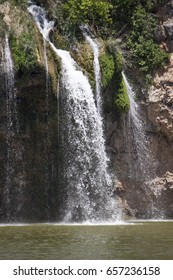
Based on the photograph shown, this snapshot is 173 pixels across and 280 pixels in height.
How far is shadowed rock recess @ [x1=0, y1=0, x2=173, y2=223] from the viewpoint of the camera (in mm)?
21812

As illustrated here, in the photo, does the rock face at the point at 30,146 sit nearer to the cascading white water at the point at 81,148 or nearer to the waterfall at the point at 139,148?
the cascading white water at the point at 81,148

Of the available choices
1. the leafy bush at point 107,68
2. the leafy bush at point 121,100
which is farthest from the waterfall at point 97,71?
the leafy bush at point 121,100

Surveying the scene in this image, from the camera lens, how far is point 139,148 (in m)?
24.4

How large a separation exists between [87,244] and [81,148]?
962cm

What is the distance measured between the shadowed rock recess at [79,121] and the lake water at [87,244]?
575cm

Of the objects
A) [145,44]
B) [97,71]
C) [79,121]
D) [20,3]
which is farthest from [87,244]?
[145,44]

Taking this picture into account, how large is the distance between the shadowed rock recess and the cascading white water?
0.13 feet

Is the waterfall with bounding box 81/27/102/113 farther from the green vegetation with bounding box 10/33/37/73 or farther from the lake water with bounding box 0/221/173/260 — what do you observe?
the lake water with bounding box 0/221/173/260

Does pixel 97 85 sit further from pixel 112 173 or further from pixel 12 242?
pixel 12 242

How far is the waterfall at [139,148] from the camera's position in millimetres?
24281

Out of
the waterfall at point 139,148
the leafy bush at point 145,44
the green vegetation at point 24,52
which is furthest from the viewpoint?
the leafy bush at point 145,44

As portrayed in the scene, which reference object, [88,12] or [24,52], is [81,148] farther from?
[88,12]
